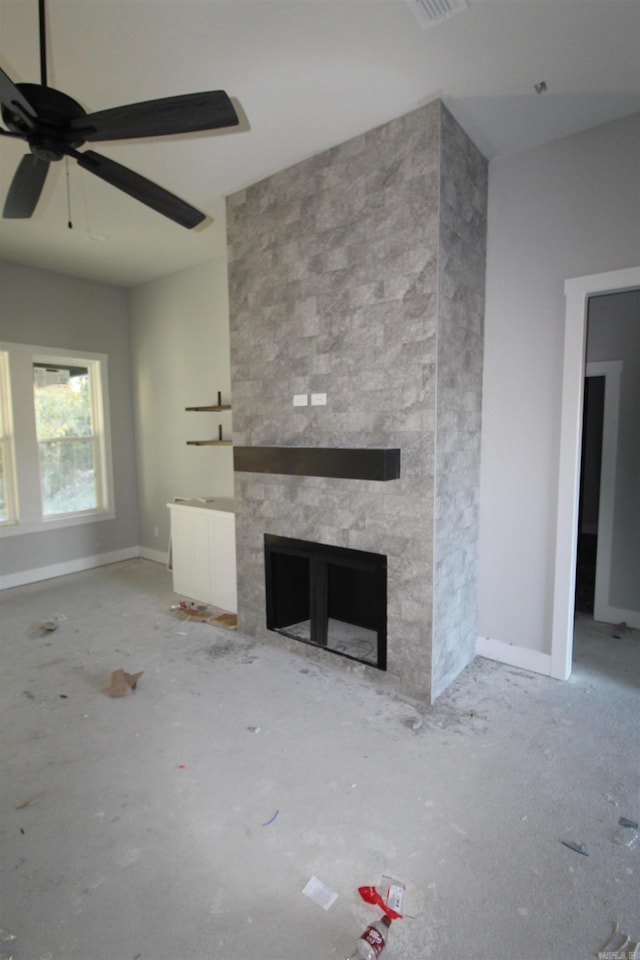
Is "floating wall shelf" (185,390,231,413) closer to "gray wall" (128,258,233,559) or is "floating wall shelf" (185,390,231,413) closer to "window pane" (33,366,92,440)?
"gray wall" (128,258,233,559)

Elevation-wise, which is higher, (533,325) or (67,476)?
(533,325)

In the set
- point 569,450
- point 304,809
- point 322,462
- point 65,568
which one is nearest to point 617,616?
point 569,450

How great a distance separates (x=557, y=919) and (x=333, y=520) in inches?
79.0

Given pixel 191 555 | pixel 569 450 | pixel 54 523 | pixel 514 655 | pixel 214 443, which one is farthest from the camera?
pixel 54 523

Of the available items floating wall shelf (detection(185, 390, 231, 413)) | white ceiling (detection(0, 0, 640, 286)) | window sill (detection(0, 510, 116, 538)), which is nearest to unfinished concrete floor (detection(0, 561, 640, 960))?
window sill (detection(0, 510, 116, 538))

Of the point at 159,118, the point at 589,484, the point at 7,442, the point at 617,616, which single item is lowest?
the point at 617,616

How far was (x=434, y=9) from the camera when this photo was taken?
194cm

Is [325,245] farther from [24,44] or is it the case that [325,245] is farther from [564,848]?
[564,848]

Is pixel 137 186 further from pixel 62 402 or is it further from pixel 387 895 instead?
pixel 62 402

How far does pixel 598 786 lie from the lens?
82.7 inches

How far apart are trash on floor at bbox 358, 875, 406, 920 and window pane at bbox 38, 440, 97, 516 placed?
477cm

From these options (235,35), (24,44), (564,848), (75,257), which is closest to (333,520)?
(564,848)

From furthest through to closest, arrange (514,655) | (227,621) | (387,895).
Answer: (227,621) → (514,655) → (387,895)

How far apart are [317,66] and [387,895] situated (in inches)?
131
